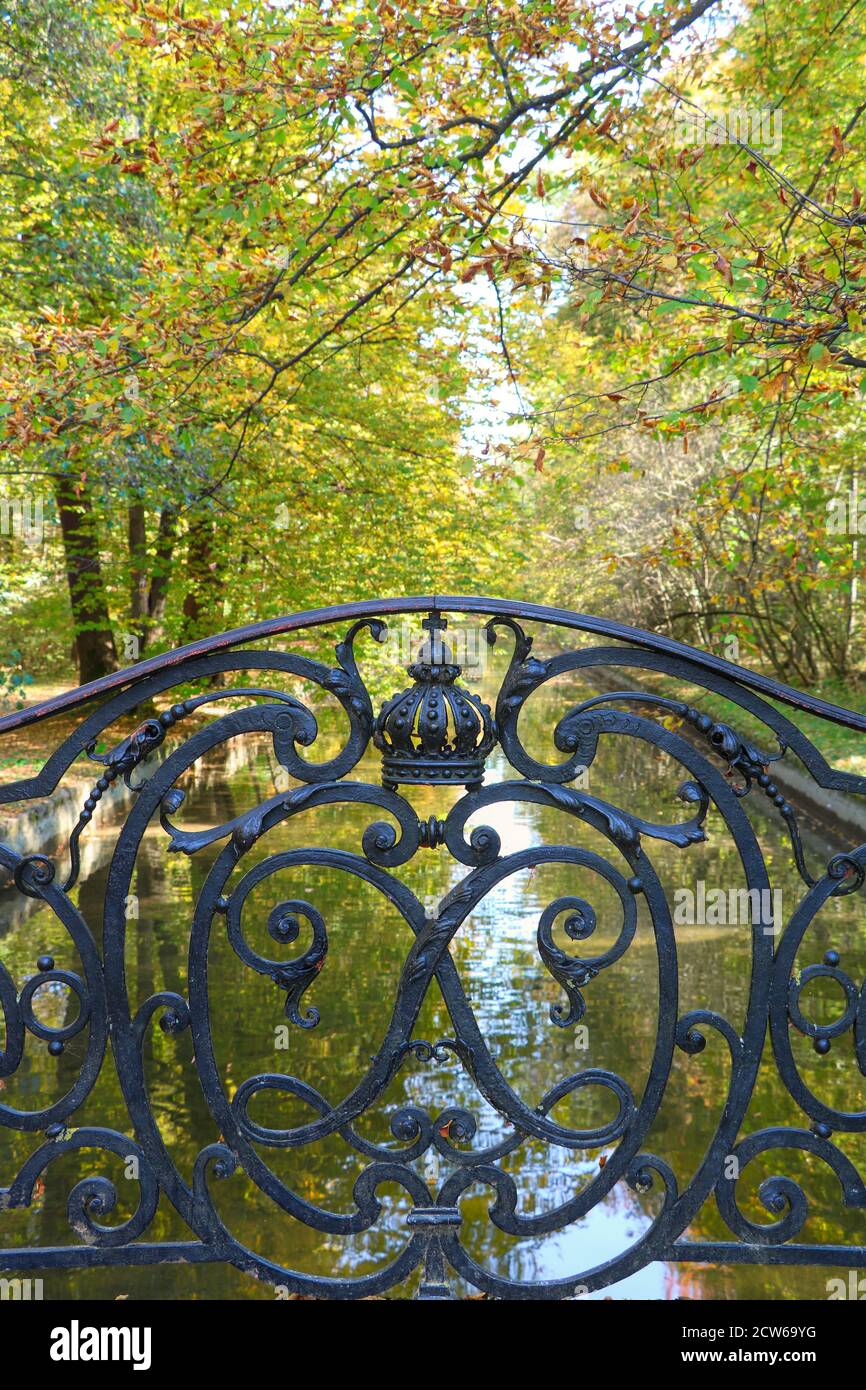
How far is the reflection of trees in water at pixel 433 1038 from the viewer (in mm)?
3873

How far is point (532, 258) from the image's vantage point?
468 cm

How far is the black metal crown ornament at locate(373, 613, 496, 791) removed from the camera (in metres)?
2.00

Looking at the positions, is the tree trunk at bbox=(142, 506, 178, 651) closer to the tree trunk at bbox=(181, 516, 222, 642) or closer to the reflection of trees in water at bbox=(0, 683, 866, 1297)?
the tree trunk at bbox=(181, 516, 222, 642)

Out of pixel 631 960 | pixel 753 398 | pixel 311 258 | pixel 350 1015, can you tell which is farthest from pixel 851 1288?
pixel 311 258

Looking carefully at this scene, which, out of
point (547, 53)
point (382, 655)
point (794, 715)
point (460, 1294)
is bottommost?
point (460, 1294)

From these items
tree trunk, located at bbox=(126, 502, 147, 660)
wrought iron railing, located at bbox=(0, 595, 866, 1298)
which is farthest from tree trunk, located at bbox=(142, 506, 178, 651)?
wrought iron railing, located at bbox=(0, 595, 866, 1298)

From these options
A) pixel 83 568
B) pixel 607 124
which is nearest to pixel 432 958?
pixel 607 124

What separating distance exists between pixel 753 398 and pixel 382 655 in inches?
389

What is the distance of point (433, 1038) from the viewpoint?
5336 mm

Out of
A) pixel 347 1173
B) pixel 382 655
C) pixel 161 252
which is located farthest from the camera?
pixel 382 655

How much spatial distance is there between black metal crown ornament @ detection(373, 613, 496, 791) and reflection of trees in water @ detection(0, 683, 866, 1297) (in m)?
2.30

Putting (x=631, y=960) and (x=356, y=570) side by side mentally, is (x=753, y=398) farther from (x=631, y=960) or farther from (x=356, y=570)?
(x=356, y=570)

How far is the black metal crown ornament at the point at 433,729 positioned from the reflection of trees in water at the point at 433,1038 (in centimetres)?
230

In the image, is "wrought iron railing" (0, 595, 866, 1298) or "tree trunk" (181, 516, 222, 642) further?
"tree trunk" (181, 516, 222, 642)
